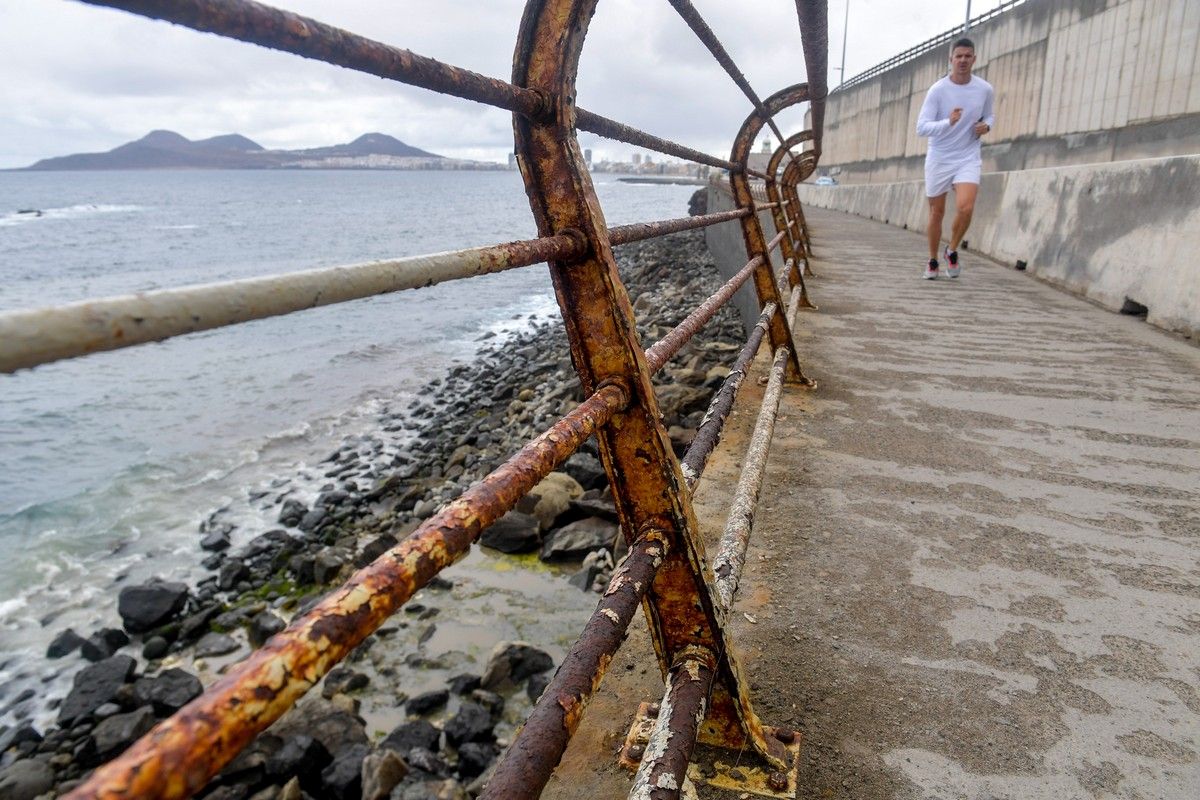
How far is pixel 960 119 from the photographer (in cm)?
644

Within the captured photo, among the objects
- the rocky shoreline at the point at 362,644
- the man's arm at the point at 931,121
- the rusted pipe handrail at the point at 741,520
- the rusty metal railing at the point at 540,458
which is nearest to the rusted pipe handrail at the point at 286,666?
the rusty metal railing at the point at 540,458

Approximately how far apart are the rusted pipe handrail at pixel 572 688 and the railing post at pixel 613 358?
0.29 feet

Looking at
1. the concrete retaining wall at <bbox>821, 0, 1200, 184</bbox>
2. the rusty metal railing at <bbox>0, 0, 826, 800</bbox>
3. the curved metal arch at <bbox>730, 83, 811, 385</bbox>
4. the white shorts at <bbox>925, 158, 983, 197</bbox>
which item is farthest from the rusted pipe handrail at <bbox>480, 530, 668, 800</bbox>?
the concrete retaining wall at <bbox>821, 0, 1200, 184</bbox>

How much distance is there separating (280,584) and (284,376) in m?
9.86

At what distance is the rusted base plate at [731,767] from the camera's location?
56.2 inches

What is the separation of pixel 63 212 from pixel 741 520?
99.4m

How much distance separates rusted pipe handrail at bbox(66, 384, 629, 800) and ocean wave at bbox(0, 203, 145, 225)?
8396 cm

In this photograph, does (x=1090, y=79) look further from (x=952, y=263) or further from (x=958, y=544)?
(x=958, y=544)

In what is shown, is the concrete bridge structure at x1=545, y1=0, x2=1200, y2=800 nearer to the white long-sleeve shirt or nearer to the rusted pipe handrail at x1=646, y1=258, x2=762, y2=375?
the rusted pipe handrail at x1=646, y1=258, x2=762, y2=375

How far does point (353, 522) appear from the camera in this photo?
303 inches

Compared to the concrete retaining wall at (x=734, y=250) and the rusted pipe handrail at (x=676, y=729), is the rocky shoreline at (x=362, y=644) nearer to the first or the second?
the concrete retaining wall at (x=734, y=250)

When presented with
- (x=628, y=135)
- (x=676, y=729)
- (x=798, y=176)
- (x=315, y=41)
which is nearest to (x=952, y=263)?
(x=798, y=176)

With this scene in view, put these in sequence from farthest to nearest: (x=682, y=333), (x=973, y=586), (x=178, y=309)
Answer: (x=973, y=586), (x=682, y=333), (x=178, y=309)

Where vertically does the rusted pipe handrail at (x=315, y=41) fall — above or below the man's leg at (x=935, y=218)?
above
